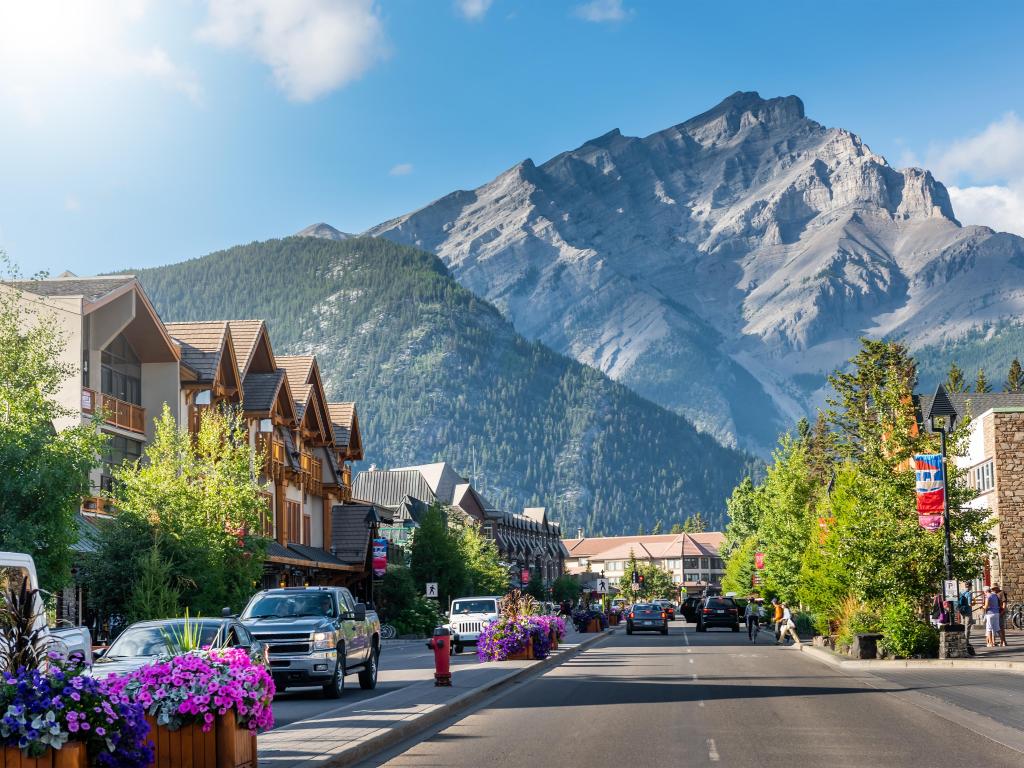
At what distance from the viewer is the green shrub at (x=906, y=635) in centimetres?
3425

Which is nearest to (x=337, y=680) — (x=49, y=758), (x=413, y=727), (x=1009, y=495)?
(x=413, y=727)

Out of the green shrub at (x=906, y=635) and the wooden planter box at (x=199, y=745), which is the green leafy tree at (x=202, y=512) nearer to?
the green shrub at (x=906, y=635)

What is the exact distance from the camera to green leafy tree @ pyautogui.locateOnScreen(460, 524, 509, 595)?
80562 mm

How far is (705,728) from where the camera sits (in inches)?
693

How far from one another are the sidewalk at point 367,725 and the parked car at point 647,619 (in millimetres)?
37383

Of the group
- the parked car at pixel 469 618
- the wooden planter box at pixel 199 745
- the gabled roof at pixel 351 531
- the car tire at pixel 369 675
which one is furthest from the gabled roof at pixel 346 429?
the wooden planter box at pixel 199 745

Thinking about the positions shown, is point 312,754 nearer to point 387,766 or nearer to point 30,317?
point 387,766

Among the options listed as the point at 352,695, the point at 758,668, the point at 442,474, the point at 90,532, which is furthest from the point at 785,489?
the point at 442,474

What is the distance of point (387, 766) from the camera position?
13773mm

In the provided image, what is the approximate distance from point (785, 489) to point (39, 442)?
145ft

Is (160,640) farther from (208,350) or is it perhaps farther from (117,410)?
(208,350)

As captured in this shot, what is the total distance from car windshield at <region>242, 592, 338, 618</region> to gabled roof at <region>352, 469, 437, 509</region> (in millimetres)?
103429

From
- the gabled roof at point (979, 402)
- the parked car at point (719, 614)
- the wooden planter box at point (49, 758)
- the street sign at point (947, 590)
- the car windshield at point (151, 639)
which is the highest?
the gabled roof at point (979, 402)

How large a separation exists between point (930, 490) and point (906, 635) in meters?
3.85
